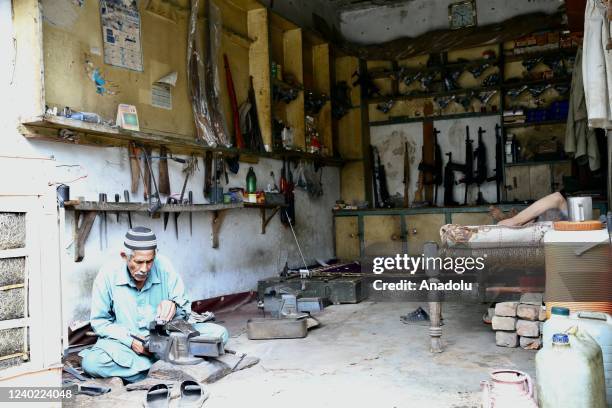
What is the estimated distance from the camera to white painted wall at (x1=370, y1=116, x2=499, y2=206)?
860cm

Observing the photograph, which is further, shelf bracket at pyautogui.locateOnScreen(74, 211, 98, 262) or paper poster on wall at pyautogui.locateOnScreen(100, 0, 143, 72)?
paper poster on wall at pyautogui.locateOnScreen(100, 0, 143, 72)

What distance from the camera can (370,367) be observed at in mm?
3682

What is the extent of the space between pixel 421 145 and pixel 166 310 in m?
6.25

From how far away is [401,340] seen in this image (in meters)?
4.36

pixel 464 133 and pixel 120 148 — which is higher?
pixel 464 133

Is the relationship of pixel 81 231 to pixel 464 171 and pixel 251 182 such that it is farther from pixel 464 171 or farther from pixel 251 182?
pixel 464 171

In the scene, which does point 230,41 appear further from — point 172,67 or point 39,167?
point 39,167

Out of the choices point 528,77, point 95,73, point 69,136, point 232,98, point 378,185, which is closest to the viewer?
point 69,136

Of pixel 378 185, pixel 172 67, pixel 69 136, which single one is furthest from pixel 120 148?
pixel 378 185

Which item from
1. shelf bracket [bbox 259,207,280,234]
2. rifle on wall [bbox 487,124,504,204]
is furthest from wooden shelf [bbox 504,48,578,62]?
shelf bracket [bbox 259,207,280,234]

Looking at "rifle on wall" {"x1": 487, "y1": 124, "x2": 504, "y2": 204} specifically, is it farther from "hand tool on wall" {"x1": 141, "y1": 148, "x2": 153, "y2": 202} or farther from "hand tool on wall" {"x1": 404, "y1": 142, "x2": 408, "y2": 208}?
"hand tool on wall" {"x1": 141, "y1": 148, "x2": 153, "y2": 202}

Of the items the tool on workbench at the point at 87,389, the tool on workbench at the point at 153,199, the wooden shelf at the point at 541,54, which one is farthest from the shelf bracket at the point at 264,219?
the wooden shelf at the point at 541,54

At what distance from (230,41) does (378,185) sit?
3665 mm

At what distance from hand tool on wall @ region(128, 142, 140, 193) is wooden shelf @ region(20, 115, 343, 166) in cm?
6
